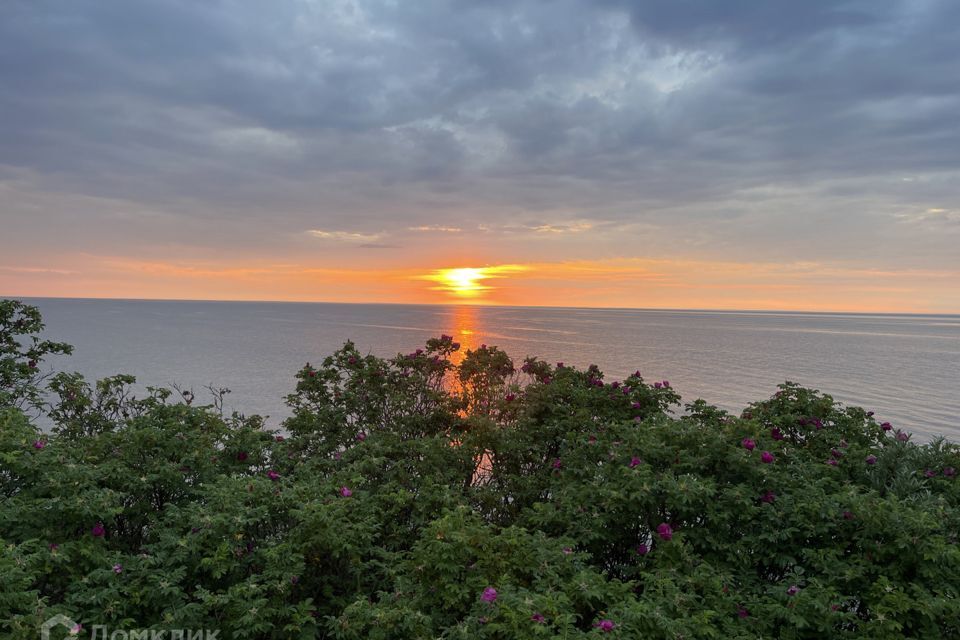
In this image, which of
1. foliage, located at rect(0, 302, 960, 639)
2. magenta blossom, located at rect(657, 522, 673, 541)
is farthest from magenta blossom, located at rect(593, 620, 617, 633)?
magenta blossom, located at rect(657, 522, 673, 541)

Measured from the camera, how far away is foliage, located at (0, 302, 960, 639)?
17.1 feet

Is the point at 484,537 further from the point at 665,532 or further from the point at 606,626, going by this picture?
the point at 665,532

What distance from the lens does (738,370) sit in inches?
2315

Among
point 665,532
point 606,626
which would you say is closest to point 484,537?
point 606,626

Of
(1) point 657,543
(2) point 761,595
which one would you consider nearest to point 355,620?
(1) point 657,543

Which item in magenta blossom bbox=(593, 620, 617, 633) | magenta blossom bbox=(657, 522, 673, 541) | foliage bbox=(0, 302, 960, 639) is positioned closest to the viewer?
magenta blossom bbox=(593, 620, 617, 633)

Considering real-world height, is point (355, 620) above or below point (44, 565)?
below

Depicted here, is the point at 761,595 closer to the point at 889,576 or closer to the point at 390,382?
the point at 889,576

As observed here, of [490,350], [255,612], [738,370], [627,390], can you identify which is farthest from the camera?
[738,370]

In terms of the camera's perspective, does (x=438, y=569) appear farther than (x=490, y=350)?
No

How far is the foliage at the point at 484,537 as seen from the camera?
5.20 m

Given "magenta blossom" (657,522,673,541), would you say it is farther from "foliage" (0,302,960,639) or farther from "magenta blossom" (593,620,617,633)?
"magenta blossom" (593,620,617,633)

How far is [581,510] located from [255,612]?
4.11 metres

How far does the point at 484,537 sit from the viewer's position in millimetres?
6086
